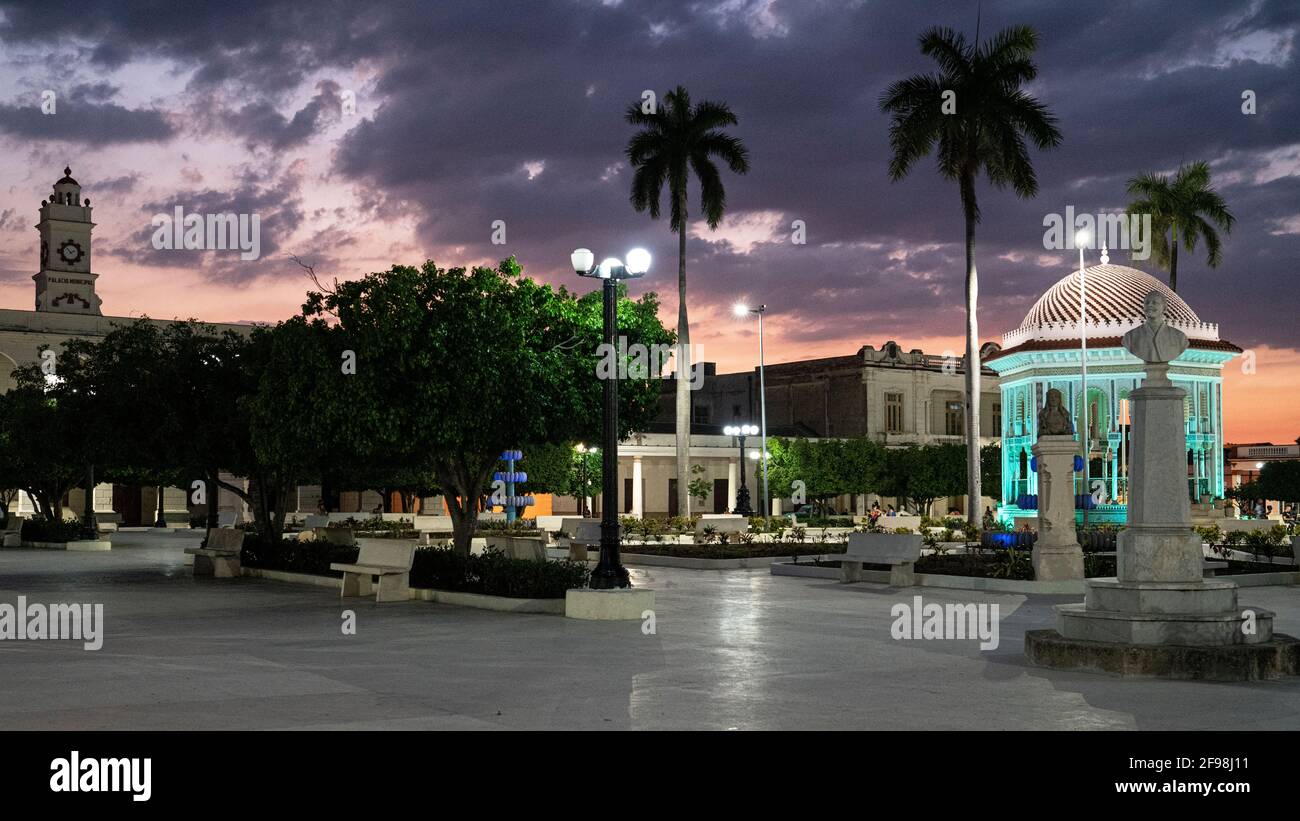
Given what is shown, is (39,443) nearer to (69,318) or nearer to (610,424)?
(610,424)

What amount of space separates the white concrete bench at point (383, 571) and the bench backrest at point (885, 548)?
8.27 metres

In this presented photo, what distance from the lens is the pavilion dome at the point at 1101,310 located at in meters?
44.5

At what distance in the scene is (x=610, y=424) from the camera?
1695cm

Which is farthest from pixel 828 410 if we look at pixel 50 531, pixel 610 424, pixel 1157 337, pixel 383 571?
pixel 1157 337

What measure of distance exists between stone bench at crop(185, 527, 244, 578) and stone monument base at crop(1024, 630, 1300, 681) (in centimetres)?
1784

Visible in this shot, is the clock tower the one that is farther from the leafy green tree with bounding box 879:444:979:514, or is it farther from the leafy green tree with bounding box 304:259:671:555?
the leafy green tree with bounding box 304:259:671:555

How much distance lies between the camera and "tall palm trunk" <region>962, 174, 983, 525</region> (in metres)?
35.4

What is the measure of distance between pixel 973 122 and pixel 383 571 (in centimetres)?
2405

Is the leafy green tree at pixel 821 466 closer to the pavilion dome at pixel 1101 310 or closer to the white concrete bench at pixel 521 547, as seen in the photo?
the pavilion dome at pixel 1101 310

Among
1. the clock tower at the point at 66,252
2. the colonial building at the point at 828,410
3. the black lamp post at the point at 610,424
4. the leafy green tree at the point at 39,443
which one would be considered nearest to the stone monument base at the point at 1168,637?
the black lamp post at the point at 610,424
